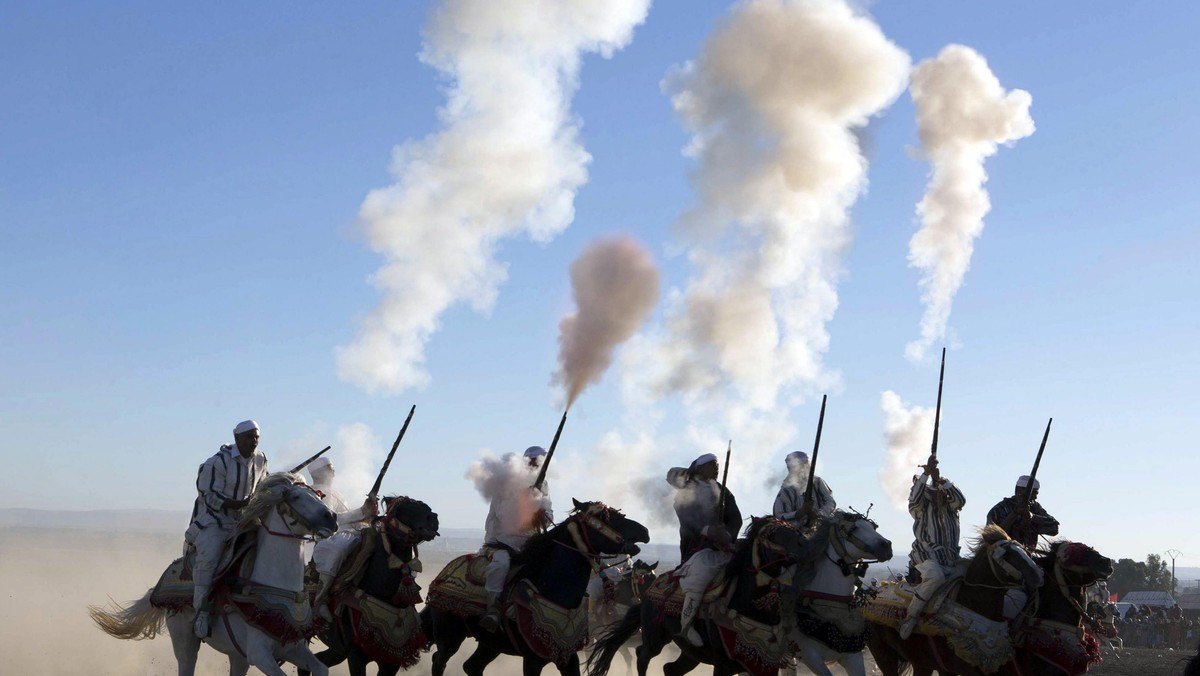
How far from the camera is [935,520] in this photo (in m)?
18.5

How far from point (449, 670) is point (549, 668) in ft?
9.89

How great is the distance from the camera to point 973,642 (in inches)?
647

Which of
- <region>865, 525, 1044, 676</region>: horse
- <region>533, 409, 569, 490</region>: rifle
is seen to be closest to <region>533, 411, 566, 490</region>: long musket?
<region>533, 409, 569, 490</region>: rifle

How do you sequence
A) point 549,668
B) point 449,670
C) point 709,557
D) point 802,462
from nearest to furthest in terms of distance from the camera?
point 709,557 → point 802,462 → point 449,670 → point 549,668

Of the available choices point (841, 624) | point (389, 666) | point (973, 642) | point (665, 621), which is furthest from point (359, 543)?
point (973, 642)

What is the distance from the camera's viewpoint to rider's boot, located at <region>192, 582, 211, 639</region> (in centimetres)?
1487

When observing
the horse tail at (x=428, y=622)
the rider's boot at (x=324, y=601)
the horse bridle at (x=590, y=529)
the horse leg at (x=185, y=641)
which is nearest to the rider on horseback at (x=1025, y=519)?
the horse bridle at (x=590, y=529)

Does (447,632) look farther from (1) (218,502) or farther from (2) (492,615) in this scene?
(1) (218,502)

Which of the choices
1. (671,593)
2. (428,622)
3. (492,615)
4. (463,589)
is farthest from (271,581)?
(671,593)

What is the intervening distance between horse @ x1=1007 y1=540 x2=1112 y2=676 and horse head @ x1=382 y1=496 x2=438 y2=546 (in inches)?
Result: 289

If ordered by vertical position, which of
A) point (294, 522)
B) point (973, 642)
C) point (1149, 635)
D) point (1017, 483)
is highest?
point (1149, 635)

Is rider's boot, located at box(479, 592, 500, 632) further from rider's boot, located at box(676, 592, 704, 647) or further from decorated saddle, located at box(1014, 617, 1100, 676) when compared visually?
decorated saddle, located at box(1014, 617, 1100, 676)

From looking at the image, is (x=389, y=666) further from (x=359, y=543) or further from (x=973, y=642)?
(x=973, y=642)

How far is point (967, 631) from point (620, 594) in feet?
28.5
